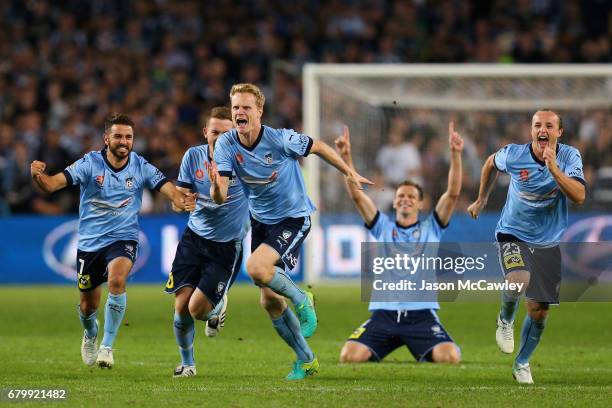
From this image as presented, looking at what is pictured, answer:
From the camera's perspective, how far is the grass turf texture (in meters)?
8.89

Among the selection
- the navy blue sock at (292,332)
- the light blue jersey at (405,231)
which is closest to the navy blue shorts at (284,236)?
the navy blue sock at (292,332)

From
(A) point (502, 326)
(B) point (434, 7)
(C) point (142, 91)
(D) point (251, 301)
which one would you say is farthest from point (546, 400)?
(B) point (434, 7)

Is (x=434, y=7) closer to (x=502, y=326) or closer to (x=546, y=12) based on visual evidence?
(x=546, y=12)

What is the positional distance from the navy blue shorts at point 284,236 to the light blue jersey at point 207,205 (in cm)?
60

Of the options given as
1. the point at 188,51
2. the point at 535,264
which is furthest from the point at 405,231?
the point at 188,51

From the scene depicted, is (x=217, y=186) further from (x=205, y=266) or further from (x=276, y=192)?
(x=205, y=266)

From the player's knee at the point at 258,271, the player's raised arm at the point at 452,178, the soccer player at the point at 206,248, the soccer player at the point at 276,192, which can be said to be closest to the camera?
the player's knee at the point at 258,271

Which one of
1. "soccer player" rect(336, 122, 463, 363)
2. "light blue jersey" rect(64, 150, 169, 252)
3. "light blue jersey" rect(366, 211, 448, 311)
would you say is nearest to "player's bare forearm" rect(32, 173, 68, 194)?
"light blue jersey" rect(64, 150, 169, 252)

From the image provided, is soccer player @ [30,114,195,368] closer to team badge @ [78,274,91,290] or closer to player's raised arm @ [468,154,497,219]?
team badge @ [78,274,91,290]

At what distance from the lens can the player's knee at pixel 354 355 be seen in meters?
11.6

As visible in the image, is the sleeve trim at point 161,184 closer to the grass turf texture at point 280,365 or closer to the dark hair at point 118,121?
the dark hair at point 118,121

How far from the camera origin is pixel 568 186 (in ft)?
30.5

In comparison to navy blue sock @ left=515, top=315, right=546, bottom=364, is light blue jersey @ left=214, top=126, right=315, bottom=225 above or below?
above

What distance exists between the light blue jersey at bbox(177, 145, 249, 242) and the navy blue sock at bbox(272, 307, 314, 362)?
109 cm
